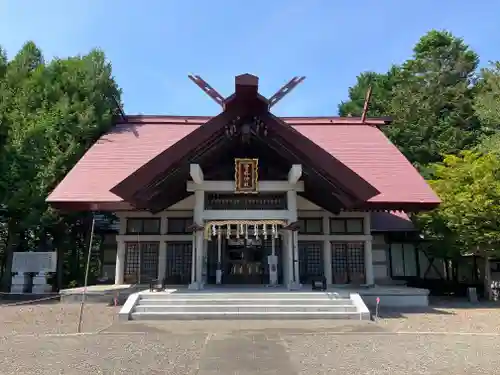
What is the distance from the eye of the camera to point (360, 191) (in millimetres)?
10820

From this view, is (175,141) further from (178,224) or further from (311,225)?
(311,225)

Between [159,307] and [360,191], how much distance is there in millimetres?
6247

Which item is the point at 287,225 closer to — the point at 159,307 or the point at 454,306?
the point at 159,307

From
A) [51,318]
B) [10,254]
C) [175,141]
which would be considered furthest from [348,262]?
[10,254]

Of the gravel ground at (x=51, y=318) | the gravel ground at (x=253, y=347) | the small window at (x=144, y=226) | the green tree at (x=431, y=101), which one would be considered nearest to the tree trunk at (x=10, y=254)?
the gravel ground at (x=51, y=318)

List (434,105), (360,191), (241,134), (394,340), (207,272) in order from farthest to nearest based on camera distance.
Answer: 1. (434,105)
2. (207,272)
3. (241,134)
4. (360,191)
5. (394,340)

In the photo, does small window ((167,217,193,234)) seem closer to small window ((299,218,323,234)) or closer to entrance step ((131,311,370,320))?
small window ((299,218,323,234))

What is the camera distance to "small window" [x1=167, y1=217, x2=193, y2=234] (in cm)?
1541

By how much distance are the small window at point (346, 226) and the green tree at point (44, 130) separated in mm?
11350

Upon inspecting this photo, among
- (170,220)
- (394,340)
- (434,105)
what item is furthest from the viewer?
(434,105)

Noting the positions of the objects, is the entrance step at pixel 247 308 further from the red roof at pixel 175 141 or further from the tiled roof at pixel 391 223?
the tiled roof at pixel 391 223

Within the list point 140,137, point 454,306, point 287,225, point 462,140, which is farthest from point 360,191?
point 462,140

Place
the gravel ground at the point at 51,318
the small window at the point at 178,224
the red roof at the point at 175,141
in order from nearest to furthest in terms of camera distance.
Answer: the gravel ground at the point at 51,318 → the red roof at the point at 175,141 → the small window at the point at 178,224

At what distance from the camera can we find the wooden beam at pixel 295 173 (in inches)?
453
